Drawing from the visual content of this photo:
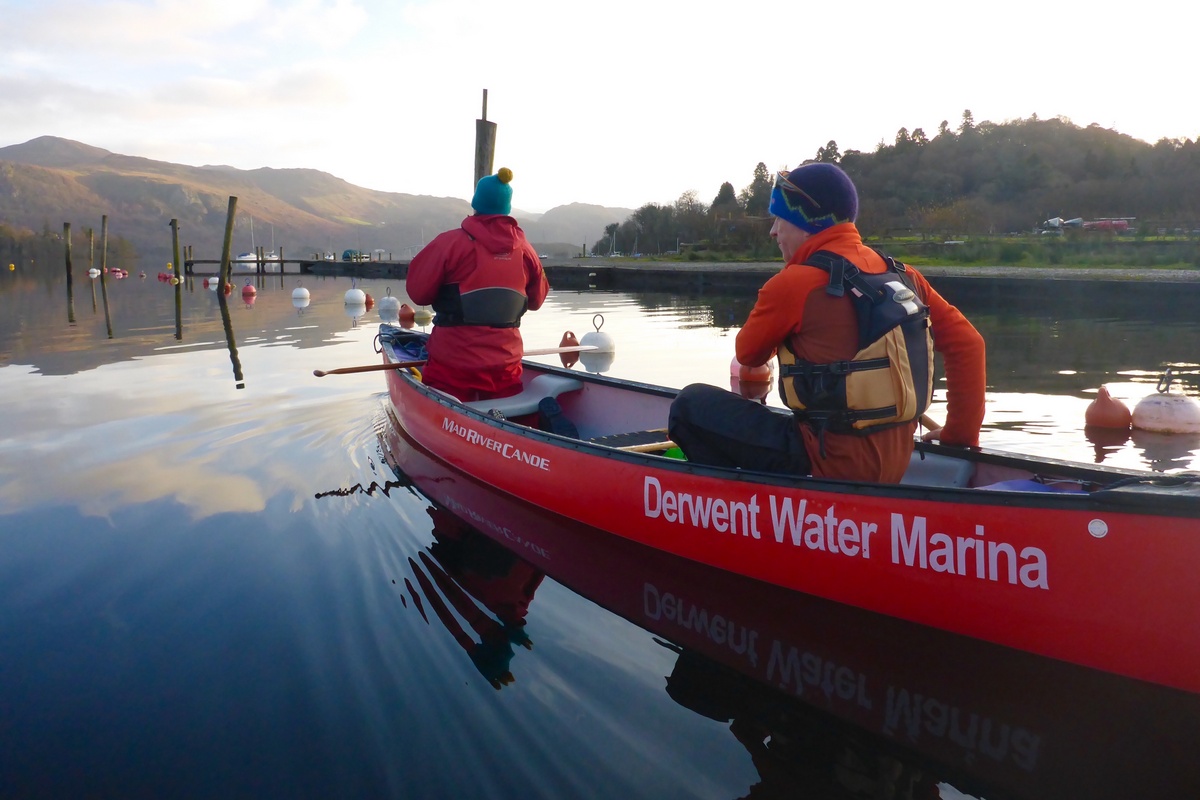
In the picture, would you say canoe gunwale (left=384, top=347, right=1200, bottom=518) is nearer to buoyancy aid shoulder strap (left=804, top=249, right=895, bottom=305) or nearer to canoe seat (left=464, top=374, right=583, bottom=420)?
buoyancy aid shoulder strap (left=804, top=249, right=895, bottom=305)

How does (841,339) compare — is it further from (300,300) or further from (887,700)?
(300,300)

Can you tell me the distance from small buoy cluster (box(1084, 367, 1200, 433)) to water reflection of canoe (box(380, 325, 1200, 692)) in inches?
184

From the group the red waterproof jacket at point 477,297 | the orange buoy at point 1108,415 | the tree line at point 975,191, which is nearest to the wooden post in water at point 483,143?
the red waterproof jacket at point 477,297

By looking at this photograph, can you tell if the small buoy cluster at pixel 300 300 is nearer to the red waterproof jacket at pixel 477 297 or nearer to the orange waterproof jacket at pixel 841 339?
the red waterproof jacket at pixel 477 297

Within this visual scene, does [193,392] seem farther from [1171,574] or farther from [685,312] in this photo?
[685,312]

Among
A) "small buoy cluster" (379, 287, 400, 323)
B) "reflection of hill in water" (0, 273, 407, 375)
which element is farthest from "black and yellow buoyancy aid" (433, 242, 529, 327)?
"small buoy cluster" (379, 287, 400, 323)

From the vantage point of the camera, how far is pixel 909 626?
160 inches

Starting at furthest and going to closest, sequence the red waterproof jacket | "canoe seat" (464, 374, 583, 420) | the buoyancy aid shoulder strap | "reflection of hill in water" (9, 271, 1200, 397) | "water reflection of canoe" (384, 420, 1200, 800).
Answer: "reflection of hill in water" (9, 271, 1200, 397) < "canoe seat" (464, 374, 583, 420) < the red waterproof jacket < the buoyancy aid shoulder strap < "water reflection of canoe" (384, 420, 1200, 800)

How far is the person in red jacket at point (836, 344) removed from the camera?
3717 mm

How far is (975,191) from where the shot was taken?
72.2 metres

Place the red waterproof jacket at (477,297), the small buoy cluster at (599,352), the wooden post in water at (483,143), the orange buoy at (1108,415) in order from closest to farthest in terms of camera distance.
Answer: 1. the red waterproof jacket at (477,297)
2. the orange buoy at (1108,415)
3. the small buoy cluster at (599,352)
4. the wooden post in water at (483,143)

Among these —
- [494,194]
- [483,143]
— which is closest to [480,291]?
[494,194]

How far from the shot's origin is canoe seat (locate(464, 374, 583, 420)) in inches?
283

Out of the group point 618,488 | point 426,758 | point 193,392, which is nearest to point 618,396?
point 618,488
